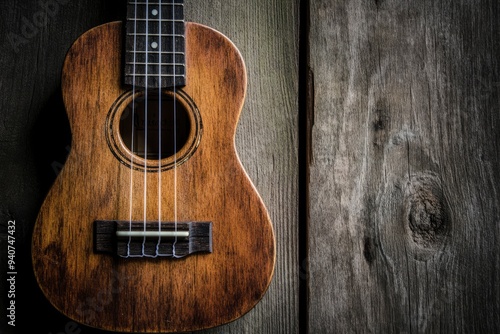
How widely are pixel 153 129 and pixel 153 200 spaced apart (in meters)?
0.16

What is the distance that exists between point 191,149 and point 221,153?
56mm

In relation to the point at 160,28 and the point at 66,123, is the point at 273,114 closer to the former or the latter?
the point at 160,28

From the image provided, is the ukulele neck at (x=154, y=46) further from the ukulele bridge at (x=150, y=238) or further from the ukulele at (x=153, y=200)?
the ukulele bridge at (x=150, y=238)

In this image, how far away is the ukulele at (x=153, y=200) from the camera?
A: 751 mm

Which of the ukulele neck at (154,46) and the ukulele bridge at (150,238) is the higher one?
the ukulele neck at (154,46)

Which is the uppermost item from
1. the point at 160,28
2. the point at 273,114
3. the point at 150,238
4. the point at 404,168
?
the point at 160,28

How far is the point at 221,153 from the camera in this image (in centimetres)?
79

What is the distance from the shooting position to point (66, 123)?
3.03 feet

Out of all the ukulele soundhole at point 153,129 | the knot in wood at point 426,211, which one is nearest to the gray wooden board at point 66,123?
the ukulele soundhole at point 153,129

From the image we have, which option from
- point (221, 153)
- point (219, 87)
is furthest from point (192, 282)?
point (219, 87)

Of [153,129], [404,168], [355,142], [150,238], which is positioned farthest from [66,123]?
[404,168]

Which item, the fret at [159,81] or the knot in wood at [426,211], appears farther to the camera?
the knot in wood at [426,211]

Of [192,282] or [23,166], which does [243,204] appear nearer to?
[192,282]

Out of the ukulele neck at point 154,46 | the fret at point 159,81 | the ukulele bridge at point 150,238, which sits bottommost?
the ukulele bridge at point 150,238
